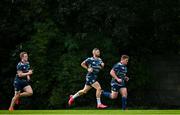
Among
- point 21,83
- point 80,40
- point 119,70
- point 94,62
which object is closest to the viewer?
point 119,70

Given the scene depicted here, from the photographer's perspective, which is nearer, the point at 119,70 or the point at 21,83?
the point at 119,70

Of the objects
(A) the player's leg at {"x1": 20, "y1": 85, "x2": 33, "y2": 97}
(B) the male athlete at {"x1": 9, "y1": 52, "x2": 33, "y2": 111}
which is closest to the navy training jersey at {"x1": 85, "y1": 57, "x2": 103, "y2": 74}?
(B) the male athlete at {"x1": 9, "y1": 52, "x2": 33, "y2": 111}

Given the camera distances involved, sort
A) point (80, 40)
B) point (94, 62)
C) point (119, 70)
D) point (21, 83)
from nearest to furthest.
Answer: point (119, 70) < point (94, 62) < point (21, 83) < point (80, 40)

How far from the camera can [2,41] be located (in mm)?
29281

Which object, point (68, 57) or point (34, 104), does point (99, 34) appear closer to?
point (68, 57)

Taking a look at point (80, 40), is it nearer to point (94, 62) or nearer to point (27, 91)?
point (94, 62)

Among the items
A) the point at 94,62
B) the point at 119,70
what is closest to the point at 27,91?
the point at 94,62

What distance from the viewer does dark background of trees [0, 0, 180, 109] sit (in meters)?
27.2

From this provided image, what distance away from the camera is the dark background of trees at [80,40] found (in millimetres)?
27203

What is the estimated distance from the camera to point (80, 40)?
1097 inches

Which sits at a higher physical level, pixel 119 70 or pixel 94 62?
pixel 94 62

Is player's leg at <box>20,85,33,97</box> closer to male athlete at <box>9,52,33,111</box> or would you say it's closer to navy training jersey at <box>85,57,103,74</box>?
male athlete at <box>9,52,33,111</box>

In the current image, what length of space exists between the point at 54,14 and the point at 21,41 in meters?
2.37

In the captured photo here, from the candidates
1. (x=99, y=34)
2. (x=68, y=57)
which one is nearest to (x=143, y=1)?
(x=99, y=34)
